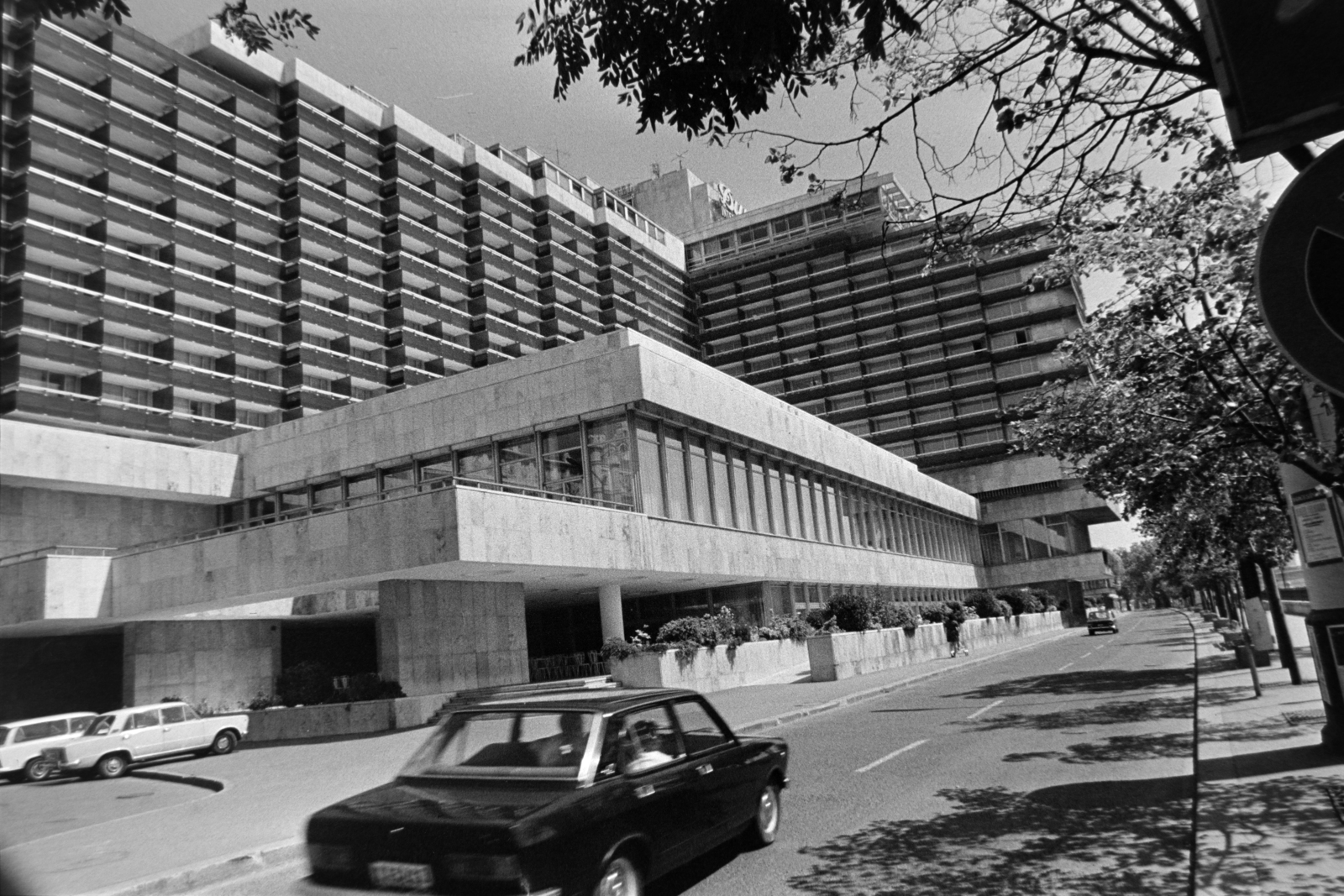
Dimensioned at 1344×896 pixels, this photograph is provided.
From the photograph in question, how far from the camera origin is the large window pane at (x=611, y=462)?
28547 mm

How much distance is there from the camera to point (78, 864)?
871 cm

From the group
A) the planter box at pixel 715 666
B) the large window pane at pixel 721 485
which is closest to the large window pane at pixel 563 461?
the large window pane at pixel 721 485

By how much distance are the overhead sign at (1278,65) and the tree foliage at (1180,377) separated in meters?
5.64

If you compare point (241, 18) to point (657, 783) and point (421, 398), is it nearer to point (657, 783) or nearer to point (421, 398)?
point (657, 783)

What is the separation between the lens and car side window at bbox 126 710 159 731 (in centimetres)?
1950

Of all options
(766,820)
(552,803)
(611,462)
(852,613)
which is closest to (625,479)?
(611,462)

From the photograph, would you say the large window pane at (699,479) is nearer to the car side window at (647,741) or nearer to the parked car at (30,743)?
the parked car at (30,743)

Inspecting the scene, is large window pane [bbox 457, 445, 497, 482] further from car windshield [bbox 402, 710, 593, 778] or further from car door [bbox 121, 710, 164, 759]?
car windshield [bbox 402, 710, 593, 778]

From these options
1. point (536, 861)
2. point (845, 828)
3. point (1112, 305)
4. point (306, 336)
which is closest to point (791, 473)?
point (1112, 305)

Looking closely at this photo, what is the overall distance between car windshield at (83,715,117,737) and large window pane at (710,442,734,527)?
19.5 metres

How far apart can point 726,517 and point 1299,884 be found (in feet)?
94.2

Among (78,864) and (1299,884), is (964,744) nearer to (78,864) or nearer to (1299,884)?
(1299,884)

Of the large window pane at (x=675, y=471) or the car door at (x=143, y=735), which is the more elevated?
the large window pane at (x=675, y=471)

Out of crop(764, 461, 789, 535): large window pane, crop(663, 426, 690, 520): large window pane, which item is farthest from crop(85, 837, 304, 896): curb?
crop(764, 461, 789, 535): large window pane
